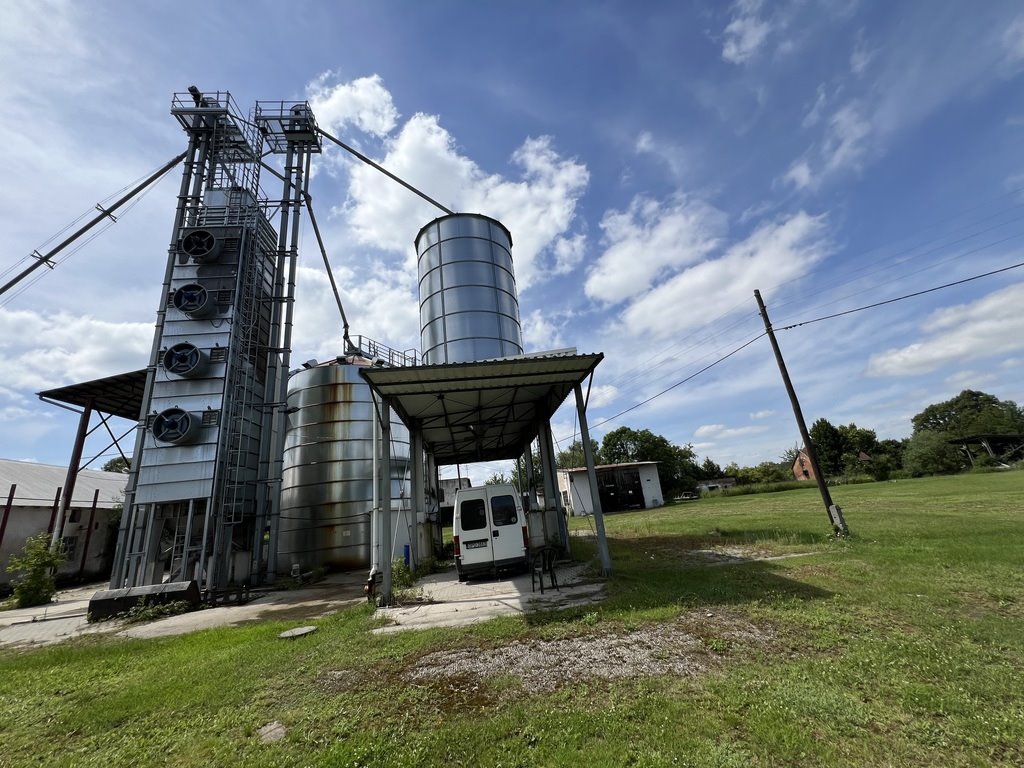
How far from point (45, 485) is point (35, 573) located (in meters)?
11.0

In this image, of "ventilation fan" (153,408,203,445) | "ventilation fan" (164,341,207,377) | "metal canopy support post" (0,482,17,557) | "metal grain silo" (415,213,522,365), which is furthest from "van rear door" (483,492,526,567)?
"metal canopy support post" (0,482,17,557)

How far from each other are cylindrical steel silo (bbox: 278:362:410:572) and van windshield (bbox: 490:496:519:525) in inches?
321

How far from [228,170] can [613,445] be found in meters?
49.2

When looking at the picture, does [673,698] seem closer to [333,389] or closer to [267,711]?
[267,711]

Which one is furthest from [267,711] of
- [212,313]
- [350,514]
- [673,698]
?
[212,313]

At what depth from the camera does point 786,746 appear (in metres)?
3.12

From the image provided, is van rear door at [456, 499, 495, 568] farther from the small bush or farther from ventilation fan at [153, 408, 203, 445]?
ventilation fan at [153, 408, 203, 445]

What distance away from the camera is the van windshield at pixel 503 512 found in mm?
10961

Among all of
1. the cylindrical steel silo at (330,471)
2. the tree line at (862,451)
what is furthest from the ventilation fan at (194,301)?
the tree line at (862,451)

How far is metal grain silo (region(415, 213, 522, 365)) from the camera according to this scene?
13844mm

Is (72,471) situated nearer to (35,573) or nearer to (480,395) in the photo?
(35,573)

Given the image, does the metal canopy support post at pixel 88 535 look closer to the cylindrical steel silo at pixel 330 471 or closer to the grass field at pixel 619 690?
the cylindrical steel silo at pixel 330 471

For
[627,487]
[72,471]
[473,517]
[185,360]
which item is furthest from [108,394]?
[627,487]

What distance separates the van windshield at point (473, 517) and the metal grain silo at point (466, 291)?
478 centimetres
